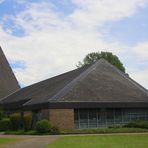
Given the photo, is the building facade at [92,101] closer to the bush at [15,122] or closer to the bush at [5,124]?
the bush at [15,122]

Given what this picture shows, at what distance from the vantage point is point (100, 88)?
152 feet

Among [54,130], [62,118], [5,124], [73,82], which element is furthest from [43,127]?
[5,124]

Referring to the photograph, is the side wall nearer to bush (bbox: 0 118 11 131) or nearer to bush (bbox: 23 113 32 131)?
bush (bbox: 23 113 32 131)

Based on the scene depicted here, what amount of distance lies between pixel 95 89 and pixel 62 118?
5.30m

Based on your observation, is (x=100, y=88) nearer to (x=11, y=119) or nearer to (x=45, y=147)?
(x=11, y=119)

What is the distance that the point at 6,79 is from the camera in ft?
218

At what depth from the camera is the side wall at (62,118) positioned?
4212cm

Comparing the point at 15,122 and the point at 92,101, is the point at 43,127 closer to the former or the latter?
the point at 92,101

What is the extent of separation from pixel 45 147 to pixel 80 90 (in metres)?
22.4

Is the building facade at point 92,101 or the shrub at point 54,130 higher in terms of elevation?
the building facade at point 92,101

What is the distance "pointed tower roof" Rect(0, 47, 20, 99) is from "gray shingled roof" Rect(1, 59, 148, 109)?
1424 cm

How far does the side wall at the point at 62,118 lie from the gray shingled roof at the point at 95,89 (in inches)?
37.2

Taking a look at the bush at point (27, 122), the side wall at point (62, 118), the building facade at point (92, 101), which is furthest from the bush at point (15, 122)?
the side wall at point (62, 118)

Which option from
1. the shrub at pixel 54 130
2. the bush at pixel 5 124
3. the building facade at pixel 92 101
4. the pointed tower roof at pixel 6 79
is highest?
the pointed tower roof at pixel 6 79
